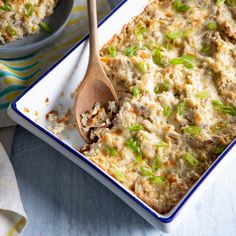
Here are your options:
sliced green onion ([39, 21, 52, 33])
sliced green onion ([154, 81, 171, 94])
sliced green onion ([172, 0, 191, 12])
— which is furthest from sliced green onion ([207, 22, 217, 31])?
sliced green onion ([39, 21, 52, 33])

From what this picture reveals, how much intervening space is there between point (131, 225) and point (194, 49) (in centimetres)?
90

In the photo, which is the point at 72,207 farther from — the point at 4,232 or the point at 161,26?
→ the point at 161,26

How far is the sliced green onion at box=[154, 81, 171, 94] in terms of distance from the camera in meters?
2.43

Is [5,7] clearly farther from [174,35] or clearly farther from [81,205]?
[81,205]

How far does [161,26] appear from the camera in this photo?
8.53ft

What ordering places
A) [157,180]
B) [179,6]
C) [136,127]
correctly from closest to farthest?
[157,180] < [136,127] < [179,6]

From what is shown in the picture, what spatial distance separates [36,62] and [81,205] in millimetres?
841

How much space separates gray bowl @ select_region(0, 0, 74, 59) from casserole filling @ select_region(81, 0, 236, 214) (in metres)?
0.38

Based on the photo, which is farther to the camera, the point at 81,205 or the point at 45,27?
the point at 45,27

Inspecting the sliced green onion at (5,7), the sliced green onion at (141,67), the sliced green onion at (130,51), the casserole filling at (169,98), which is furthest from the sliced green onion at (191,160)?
the sliced green onion at (5,7)

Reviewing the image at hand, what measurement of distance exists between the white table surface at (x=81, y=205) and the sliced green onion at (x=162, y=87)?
546mm

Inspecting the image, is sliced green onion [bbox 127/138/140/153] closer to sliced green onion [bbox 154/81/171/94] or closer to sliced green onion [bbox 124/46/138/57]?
sliced green onion [bbox 154/81/171/94]

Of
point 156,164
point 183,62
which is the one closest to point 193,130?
point 156,164

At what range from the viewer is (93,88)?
244cm
